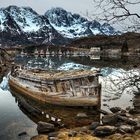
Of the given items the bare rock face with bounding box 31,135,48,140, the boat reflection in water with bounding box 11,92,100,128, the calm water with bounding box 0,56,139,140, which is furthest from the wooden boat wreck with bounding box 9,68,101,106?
the bare rock face with bounding box 31,135,48,140

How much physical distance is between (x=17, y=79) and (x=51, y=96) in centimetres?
1389

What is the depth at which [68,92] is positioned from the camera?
33.2 meters

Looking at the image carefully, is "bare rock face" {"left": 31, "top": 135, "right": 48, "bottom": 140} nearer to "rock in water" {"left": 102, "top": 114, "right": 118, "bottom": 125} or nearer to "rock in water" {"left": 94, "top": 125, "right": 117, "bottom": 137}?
"rock in water" {"left": 94, "top": 125, "right": 117, "bottom": 137}

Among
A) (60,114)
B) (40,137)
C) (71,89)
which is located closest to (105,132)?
(40,137)

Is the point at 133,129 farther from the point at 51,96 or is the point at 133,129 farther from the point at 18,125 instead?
the point at 51,96

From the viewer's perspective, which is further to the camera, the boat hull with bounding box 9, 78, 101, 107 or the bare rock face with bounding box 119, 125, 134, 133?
the boat hull with bounding box 9, 78, 101, 107

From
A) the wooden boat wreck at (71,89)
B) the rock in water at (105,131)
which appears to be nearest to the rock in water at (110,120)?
the rock in water at (105,131)

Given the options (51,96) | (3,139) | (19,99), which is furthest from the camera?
(19,99)

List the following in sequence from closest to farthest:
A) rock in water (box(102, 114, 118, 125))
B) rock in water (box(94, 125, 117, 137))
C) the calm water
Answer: rock in water (box(94, 125, 117, 137)) < rock in water (box(102, 114, 118, 125)) < the calm water

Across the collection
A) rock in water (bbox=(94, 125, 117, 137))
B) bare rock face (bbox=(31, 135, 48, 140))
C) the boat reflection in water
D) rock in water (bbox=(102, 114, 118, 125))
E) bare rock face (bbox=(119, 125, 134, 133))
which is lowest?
the boat reflection in water

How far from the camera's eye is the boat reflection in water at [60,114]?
26.9 meters

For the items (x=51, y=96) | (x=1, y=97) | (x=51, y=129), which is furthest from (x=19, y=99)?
(x=51, y=129)

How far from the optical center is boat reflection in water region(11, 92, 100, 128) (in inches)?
1060

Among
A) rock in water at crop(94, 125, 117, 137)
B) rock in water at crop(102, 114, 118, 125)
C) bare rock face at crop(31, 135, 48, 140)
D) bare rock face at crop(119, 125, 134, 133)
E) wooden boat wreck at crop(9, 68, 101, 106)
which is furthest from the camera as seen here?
wooden boat wreck at crop(9, 68, 101, 106)
